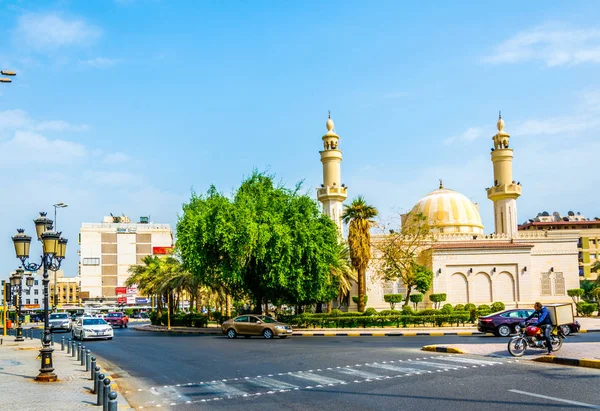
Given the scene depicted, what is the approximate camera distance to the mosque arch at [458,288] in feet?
171

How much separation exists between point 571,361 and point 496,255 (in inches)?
1481

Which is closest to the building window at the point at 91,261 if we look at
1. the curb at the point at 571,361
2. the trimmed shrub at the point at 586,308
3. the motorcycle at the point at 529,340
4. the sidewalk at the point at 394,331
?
the sidewalk at the point at 394,331

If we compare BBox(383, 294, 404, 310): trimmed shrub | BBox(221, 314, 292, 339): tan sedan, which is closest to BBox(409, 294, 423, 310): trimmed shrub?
BBox(383, 294, 404, 310): trimmed shrub

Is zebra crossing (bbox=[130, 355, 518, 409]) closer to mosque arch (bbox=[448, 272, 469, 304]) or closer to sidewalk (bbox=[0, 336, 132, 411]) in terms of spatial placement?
sidewalk (bbox=[0, 336, 132, 411])

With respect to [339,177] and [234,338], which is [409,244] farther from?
[234,338]

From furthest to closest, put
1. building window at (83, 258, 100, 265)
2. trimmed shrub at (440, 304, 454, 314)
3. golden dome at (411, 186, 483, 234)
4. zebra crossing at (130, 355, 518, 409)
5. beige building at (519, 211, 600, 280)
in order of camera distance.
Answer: building window at (83, 258, 100, 265) < beige building at (519, 211, 600, 280) < golden dome at (411, 186, 483, 234) < trimmed shrub at (440, 304, 454, 314) < zebra crossing at (130, 355, 518, 409)

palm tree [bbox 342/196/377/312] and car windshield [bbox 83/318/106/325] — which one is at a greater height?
palm tree [bbox 342/196/377/312]

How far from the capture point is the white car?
3347cm

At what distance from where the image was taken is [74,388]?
14.4 meters

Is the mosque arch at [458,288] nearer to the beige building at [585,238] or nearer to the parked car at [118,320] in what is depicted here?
the parked car at [118,320]

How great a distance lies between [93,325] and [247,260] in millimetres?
9219

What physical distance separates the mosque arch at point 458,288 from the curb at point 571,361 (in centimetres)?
3553

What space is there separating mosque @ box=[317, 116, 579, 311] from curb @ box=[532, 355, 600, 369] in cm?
3327

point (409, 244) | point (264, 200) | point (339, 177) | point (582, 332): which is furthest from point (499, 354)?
Answer: point (339, 177)
